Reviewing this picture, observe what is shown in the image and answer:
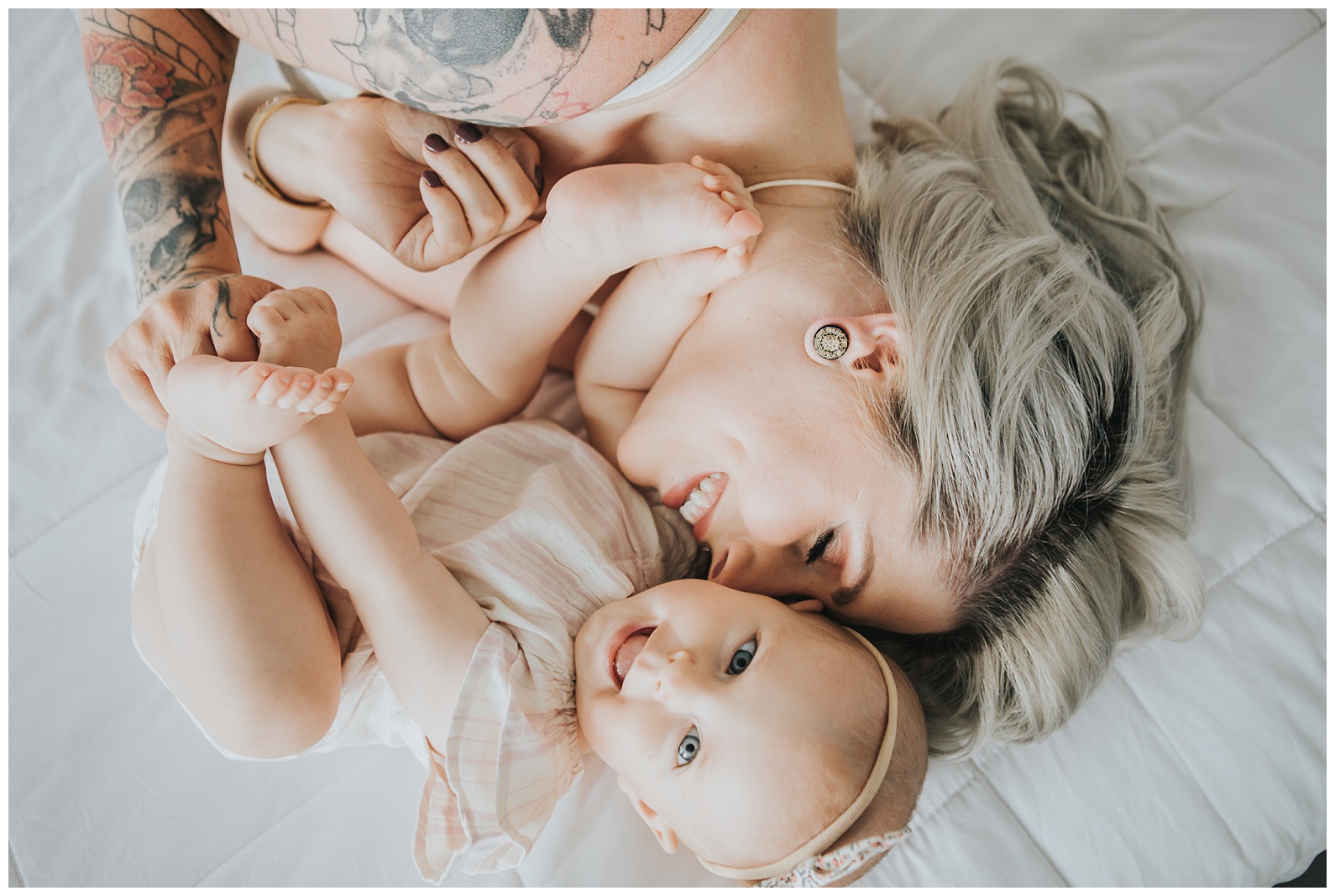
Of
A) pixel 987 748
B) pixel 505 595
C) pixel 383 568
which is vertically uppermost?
pixel 383 568

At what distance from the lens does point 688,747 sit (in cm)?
89

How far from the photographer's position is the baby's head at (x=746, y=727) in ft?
2.81

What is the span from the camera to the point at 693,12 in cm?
87

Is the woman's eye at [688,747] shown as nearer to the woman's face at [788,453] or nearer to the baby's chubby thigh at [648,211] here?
the woman's face at [788,453]

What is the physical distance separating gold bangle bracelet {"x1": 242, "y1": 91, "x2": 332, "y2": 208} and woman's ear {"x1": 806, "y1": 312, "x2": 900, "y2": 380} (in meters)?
0.79

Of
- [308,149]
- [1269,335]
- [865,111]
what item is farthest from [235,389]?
[1269,335]

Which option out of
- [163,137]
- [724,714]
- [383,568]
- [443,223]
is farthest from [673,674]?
[163,137]

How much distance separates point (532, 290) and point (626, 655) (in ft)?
1.60

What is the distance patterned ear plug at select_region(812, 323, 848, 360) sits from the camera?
3.05 ft

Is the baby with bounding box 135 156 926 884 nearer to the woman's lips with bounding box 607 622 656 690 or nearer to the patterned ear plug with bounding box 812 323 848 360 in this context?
the woman's lips with bounding box 607 622 656 690

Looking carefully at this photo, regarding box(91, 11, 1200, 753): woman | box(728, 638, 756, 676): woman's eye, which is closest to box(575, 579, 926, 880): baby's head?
box(728, 638, 756, 676): woman's eye

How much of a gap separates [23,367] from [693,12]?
110 centimetres

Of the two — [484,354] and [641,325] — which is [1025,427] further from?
[484,354]

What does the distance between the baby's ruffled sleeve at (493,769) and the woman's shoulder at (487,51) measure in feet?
1.93
